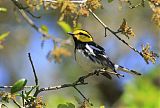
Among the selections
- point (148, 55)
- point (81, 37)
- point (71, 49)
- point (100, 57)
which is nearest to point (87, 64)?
point (100, 57)

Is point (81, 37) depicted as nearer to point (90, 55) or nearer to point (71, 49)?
point (90, 55)

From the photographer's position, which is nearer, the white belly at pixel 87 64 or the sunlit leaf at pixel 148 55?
the sunlit leaf at pixel 148 55

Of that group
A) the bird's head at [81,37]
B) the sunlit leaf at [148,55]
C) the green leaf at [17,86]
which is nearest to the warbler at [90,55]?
the bird's head at [81,37]

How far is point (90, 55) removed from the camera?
307 centimetres

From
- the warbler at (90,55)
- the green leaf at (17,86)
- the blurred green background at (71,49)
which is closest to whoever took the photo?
the green leaf at (17,86)

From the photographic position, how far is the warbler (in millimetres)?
2977

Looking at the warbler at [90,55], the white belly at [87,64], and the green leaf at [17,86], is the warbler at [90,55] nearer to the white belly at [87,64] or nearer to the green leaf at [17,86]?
the white belly at [87,64]

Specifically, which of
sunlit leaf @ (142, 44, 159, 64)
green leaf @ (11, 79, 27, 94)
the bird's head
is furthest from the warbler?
green leaf @ (11, 79, 27, 94)

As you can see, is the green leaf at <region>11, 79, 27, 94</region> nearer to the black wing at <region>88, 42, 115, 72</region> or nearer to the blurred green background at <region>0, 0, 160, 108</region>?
the black wing at <region>88, 42, 115, 72</region>

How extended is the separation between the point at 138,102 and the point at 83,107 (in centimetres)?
179

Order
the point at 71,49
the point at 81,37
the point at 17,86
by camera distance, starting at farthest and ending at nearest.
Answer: the point at 71,49, the point at 81,37, the point at 17,86

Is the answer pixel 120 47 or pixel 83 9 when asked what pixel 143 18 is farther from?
pixel 83 9

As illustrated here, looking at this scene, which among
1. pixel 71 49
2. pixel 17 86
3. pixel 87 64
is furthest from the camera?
pixel 71 49

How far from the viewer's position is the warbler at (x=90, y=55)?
2.98m
